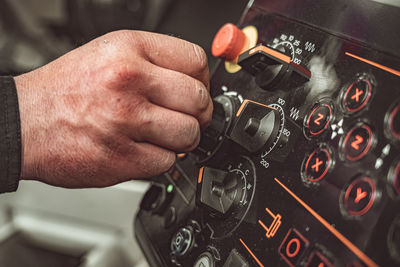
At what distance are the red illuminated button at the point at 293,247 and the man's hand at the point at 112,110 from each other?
18 cm

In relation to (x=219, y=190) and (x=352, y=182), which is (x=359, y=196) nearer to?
(x=352, y=182)

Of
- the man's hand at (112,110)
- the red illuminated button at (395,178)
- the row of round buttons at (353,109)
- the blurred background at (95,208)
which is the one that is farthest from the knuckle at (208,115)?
the blurred background at (95,208)

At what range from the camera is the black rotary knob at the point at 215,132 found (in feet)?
1.63

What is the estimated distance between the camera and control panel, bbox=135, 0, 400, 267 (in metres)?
0.32

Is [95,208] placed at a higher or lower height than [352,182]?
lower

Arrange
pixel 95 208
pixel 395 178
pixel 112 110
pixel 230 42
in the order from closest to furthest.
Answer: pixel 395 178, pixel 112 110, pixel 230 42, pixel 95 208

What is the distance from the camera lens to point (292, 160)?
0.40 m

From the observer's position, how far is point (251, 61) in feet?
1.59

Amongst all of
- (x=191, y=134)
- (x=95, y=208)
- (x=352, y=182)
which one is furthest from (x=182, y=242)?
(x=95, y=208)

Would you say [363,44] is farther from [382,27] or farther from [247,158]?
[247,158]

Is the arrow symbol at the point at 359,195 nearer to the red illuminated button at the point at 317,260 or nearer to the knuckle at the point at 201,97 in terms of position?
the red illuminated button at the point at 317,260

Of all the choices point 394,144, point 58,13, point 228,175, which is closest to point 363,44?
point 394,144

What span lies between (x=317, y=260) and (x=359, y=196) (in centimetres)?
7

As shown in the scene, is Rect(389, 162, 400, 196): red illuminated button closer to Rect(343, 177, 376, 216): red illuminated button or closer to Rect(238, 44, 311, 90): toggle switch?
Rect(343, 177, 376, 216): red illuminated button
